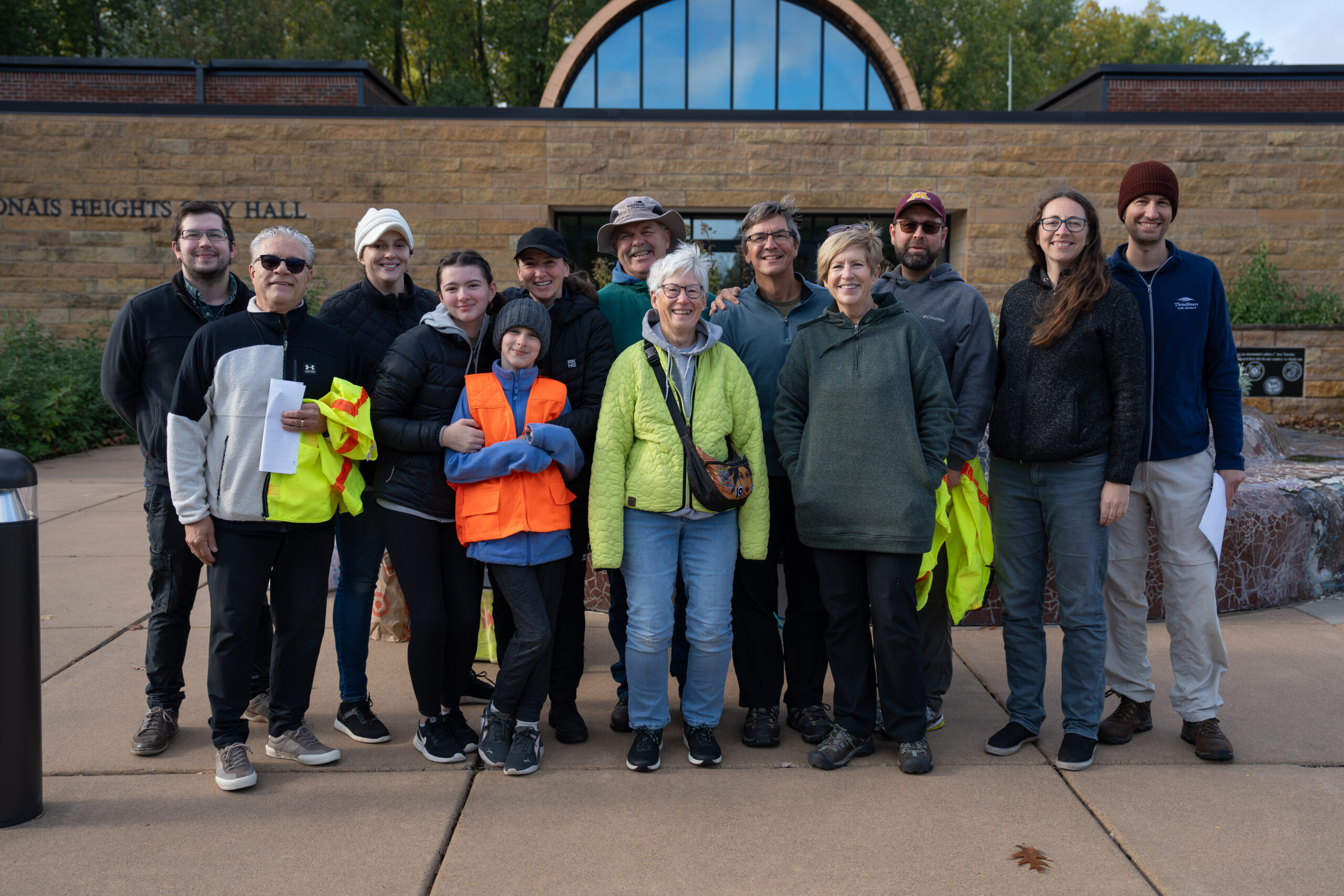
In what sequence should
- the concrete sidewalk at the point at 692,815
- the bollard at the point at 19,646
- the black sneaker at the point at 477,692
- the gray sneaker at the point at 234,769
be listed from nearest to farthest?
the concrete sidewalk at the point at 692,815
the bollard at the point at 19,646
the gray sneaker at the point at 234,769
the black sneaker at the point at 477,692

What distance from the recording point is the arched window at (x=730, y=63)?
1983cm

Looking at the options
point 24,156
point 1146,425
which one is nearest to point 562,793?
point 1146,425

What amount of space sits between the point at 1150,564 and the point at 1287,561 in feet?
3.08

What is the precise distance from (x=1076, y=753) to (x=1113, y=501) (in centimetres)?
91

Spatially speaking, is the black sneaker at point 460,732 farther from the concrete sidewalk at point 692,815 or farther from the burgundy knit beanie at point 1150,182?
the burgundy knit beanie at point 1150,182

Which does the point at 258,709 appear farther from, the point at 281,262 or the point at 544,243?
the point at 544,243

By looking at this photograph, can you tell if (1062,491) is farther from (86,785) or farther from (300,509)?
(86,785)

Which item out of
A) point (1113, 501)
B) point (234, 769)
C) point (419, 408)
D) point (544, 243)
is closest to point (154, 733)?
point (234, 769)

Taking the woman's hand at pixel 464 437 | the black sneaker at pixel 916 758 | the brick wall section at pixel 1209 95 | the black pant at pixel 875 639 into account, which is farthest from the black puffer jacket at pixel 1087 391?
the brick wall section at pixel 1209 95

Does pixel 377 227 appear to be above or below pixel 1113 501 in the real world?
above

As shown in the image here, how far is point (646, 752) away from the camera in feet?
11.3

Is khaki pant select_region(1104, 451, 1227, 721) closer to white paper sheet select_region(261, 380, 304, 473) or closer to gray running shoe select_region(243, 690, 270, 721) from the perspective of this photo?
white paper sheet select_region(261, 380, 304, 473)

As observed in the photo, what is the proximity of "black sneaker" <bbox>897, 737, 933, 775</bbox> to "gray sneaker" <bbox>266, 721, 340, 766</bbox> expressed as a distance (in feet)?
6.71

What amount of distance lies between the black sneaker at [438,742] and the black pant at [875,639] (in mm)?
A: 1423
